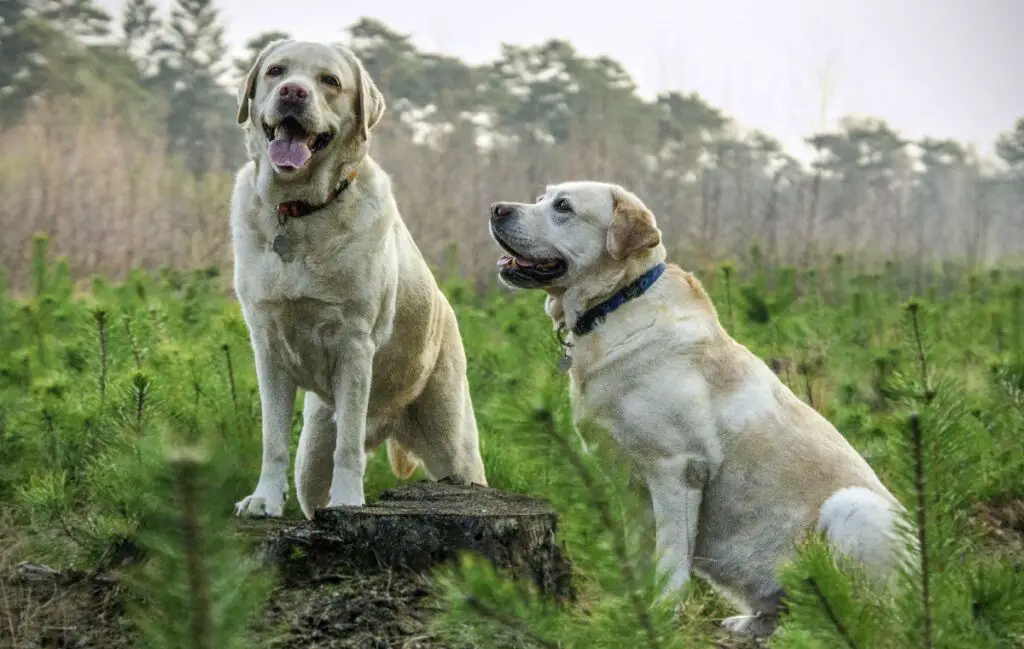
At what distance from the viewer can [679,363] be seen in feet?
12.3

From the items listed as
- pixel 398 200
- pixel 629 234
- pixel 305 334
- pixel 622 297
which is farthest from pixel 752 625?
pixel 398 200

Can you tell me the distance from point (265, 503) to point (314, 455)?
54 centimetres

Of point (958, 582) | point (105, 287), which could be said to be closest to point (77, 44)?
point (105, 287)

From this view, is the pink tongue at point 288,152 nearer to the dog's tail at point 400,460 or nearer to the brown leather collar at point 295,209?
the brown leather collar at point 295,209

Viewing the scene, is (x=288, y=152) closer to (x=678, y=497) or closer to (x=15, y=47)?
(x=678, y=497)

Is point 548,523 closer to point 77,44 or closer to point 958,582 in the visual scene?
point 958,582

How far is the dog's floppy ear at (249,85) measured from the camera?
4086 millimetres

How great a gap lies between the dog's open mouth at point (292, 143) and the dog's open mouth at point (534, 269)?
0.70 meters

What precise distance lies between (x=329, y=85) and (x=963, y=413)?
118 inches

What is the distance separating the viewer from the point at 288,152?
3842 mm

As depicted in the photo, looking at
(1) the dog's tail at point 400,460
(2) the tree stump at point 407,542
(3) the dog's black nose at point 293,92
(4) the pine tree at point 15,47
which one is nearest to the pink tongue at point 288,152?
(3) the dog's black nose at point 293,92

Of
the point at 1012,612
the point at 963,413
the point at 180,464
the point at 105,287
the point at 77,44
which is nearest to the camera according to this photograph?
the point at 180,464

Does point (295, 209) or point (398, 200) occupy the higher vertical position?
point (295, 209)

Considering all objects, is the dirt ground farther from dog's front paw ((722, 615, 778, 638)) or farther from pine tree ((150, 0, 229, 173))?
pine tree ((150, 0, 229, 173))
